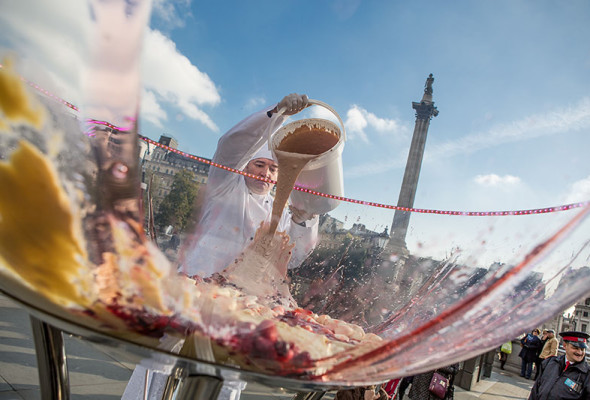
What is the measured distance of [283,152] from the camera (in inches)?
35.8

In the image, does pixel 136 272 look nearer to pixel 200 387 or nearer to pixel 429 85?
pixel 200 387

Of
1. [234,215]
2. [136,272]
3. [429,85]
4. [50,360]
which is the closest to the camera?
[136,272]

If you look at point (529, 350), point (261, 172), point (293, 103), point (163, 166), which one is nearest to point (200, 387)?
point (163, 166)

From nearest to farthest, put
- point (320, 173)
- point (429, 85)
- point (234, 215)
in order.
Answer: point (429, 85) < point (320, 173) < point (234, 215)

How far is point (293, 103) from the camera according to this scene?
2.57 ft

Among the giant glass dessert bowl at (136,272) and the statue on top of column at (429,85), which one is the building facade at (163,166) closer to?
the giant glass dessert bowl at (136,272)

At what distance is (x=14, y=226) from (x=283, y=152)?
615 mm

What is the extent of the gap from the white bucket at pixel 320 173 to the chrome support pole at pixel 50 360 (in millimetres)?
517

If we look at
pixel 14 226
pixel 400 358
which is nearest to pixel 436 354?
pixel 400 358

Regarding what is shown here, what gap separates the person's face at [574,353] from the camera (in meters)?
3.60

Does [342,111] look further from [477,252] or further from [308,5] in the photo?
[477,252]

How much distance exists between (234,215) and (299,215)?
0.18 m

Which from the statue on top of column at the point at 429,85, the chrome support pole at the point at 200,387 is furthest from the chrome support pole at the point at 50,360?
the statue on top of column at the point at 429,85

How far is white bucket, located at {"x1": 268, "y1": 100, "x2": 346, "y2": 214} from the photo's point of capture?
859 mm
